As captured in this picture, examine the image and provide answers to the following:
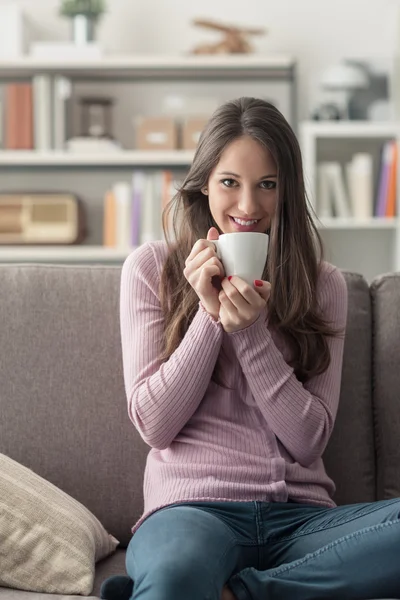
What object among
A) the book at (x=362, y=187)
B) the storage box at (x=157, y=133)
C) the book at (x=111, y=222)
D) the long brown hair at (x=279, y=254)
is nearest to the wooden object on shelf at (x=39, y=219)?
the book at (x=111, y=222)

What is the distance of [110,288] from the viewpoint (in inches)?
68.7

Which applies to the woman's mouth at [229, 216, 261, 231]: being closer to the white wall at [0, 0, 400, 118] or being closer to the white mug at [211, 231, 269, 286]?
the white mug at [211, 231, 269, 286]

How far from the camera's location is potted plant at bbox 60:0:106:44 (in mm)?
4195

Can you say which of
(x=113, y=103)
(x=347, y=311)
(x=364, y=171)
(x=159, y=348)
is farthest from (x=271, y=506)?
(x=113, y=103)

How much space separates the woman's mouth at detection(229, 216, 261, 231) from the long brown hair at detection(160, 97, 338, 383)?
0.12 ft

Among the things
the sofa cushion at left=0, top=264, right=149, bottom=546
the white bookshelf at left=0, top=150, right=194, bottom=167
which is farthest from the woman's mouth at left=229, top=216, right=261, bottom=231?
the white bookshelf at left=0, top=150, right=194, bottom=167

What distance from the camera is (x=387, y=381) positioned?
172cm

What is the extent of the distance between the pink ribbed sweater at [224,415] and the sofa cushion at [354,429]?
0.33ft

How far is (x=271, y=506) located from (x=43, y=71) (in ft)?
10.7

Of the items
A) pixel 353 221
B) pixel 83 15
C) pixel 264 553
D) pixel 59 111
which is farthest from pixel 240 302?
pixel 83 15

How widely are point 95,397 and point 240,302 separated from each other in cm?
42

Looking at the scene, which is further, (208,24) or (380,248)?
(380,248)

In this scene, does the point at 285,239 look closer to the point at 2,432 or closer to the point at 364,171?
the point at 2,432

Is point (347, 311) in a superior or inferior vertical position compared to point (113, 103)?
inferior
